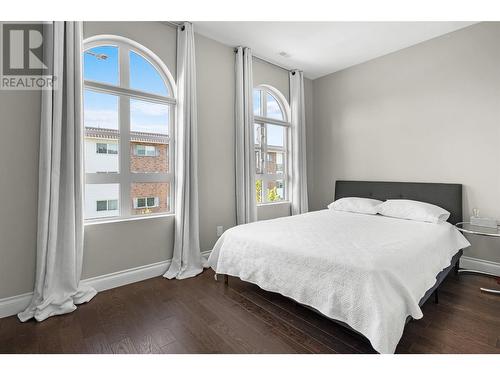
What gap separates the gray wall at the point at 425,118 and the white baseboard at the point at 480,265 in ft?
0.24

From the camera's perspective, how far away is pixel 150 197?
290 centimetres

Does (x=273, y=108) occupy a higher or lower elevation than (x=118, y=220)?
higher

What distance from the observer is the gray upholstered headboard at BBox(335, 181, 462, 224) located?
295cm

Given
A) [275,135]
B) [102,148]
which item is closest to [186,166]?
[102,148]

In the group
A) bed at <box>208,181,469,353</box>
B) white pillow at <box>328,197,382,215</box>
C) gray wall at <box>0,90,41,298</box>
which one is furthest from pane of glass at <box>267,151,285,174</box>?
gray wall at <box>0,90,41,298</box>

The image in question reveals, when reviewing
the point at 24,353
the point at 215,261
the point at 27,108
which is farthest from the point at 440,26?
the point at 24,353

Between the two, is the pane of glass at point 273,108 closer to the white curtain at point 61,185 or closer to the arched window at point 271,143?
the arched window at point 271,143

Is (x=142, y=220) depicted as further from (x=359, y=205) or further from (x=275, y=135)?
(x=359, y=205)

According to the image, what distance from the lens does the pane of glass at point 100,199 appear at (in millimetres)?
2496

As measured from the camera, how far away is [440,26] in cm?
294

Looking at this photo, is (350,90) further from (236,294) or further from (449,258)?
(236,294)

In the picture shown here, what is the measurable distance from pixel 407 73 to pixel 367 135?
0.91 metres

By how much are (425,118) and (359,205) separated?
1.36 meters

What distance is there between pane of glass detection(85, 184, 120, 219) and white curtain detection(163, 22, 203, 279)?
2.03 ft
